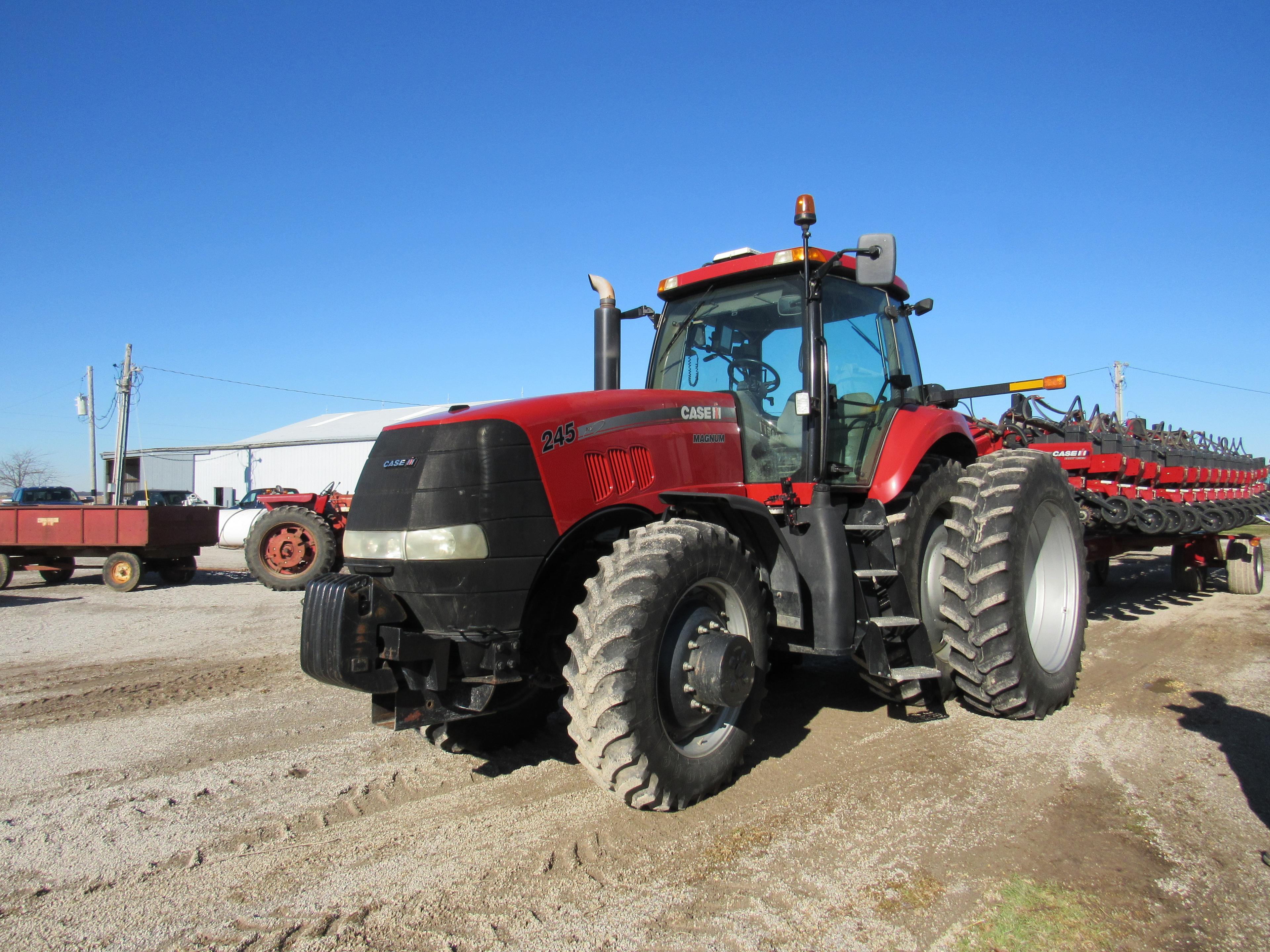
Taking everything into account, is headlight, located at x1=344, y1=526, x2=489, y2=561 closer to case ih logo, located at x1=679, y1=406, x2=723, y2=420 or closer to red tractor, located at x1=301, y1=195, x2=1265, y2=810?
red tractor, located at x1=301, y1=195, x2=1265, y2=810

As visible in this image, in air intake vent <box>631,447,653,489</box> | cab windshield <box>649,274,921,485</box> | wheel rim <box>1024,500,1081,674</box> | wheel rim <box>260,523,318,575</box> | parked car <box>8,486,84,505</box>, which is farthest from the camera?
parked car <box>8,486,84,505</box>

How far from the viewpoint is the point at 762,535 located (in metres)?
4.02

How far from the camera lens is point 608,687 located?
3096 mm

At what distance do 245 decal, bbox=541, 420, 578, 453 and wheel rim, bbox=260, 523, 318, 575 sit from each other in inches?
407

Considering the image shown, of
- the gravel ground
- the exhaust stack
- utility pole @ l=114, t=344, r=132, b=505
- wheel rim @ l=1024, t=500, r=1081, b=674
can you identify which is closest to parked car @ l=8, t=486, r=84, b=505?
utility pole @ l=114, t=344, r=132, b=505

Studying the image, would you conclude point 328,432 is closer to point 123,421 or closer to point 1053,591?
point 123,421

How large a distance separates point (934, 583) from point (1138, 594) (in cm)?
709

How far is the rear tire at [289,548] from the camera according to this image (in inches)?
492

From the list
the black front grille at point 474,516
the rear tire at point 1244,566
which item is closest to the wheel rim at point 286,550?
the black front grille at point 474,516

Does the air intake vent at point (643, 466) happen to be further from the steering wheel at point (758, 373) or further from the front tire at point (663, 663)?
the steering wheel at point (758, 373)

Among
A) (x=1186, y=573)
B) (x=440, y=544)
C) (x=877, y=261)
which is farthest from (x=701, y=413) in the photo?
(x=1186, y=573)

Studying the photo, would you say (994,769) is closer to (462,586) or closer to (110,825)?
(462,586)

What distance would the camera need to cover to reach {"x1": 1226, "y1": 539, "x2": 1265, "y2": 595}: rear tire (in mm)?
10250

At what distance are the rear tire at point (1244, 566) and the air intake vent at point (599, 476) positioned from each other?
9.99 m
